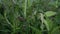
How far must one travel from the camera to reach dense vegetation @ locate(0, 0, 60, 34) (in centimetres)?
108

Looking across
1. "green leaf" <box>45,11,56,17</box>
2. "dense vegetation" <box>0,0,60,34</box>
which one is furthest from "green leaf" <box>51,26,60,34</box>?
"green leaf" <box>45,11,56,17</box>

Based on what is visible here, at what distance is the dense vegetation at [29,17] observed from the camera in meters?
1.08

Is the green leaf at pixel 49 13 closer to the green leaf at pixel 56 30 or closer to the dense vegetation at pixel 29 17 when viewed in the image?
the dense vegetation at pixel 29 17

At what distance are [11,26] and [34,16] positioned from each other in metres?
0.16

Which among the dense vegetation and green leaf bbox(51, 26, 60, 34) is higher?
the dense vegetation

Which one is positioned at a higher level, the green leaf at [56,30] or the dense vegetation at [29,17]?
the dense vegetation at [29,17]

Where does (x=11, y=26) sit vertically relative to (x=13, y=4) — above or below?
below

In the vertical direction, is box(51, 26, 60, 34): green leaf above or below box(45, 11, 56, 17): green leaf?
below

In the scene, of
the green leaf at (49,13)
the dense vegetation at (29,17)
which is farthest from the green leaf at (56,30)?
the green leaf at (49,13)

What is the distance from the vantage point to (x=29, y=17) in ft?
3.67

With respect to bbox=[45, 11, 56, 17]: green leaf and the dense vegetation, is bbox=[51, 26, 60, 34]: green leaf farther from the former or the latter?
bbox=[45, 11, 56, 17]: green leaf

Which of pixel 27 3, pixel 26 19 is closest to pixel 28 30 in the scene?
pixel 26 19

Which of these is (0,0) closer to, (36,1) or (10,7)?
(10,7)

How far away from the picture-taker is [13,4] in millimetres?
1160
